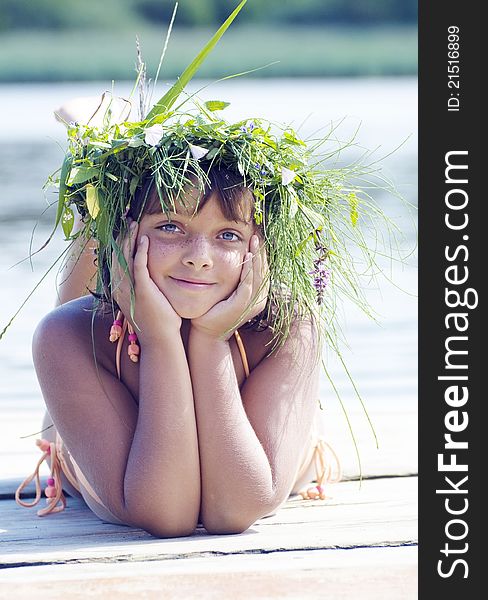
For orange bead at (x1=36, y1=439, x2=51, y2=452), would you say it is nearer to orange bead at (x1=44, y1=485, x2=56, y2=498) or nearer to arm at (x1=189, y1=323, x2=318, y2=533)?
orange bead at (x1=44, y1=485, x2=56, y2=498)

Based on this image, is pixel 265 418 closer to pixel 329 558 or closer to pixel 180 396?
pixel 180 396

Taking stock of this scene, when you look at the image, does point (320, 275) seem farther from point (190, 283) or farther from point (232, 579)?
point (232, 579)

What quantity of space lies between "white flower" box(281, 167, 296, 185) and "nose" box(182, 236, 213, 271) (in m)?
0.19

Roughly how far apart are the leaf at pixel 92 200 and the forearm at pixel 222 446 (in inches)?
11.7

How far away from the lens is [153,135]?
7.44ft

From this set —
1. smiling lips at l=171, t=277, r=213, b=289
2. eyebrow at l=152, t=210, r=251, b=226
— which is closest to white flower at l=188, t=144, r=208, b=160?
eyebrow at l=152, t=210, r=251, b=226

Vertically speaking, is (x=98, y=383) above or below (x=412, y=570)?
above

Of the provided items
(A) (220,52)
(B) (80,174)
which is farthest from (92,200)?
(A) (220,52)

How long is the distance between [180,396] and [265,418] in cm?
20

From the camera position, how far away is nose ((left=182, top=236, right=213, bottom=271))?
2271 millimetres

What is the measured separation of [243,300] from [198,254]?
5.3 inches

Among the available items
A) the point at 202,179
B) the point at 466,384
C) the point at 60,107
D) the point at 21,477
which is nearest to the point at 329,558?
the point at 466,384

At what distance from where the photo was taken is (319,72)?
23.8m

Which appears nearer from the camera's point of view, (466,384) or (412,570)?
(412,570)
